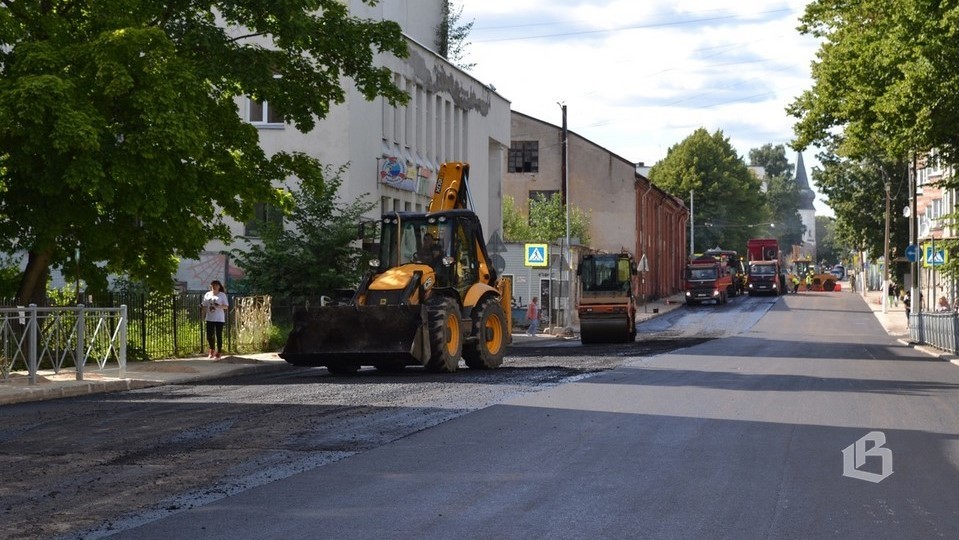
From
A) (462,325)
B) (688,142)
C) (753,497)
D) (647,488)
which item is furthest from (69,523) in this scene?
(688,142)

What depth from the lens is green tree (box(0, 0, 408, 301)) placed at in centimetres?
2023

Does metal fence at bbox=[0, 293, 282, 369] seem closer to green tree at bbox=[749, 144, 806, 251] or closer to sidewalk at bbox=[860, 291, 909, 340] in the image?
sidewalk at bbox=[860, 291, 909, 340]

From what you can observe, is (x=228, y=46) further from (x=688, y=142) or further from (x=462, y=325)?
(x=688, y=142)

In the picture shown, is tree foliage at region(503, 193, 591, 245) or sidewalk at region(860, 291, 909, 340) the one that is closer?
sidewalk at region(860, 291, 909, 340)

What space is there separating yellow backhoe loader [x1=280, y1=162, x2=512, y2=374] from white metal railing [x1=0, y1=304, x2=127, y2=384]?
9.76ft

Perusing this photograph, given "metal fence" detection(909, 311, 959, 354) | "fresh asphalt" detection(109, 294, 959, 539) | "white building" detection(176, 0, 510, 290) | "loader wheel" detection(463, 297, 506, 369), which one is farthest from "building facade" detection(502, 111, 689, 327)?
"fresh asphalt" detection(109, 294, 959, 539)

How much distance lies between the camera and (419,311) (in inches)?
848

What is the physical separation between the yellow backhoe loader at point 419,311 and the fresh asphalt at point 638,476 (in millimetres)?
3672

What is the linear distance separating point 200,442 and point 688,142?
106 metres

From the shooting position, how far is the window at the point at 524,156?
80000 mm

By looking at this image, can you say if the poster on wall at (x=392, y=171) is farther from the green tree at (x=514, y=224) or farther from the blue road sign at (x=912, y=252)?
the green tree at (x=514, y=224)

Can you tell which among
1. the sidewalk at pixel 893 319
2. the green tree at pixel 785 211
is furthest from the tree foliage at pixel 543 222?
the green tree at pixel 785 211

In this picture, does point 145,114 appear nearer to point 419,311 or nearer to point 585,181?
point 419,311

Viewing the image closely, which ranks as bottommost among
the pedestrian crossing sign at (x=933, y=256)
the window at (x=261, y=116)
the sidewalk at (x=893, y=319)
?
the sidewalk at (x=893, y=319)
